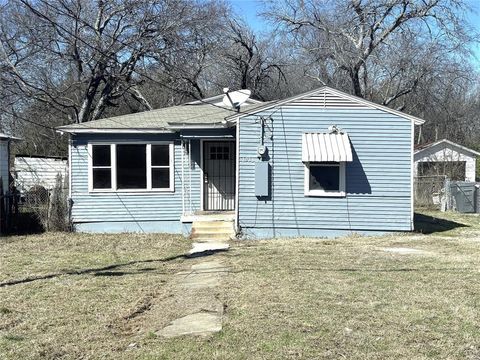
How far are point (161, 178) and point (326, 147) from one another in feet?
16.1

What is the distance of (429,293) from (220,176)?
9.25 meters

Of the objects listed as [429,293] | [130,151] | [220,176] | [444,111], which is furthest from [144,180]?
[444,111]

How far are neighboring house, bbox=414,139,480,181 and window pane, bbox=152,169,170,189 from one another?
19.4 meters

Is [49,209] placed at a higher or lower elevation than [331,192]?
lower

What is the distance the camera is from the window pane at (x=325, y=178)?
13.7 m

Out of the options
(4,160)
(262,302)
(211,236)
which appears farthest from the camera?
(4,160)

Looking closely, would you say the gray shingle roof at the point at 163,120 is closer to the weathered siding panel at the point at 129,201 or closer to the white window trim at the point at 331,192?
the weathered siding panel at the point at 129,201

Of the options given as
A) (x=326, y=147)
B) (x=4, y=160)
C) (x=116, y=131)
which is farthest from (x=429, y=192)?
(x=4, y=160)

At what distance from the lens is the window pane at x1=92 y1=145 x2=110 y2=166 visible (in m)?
14.9

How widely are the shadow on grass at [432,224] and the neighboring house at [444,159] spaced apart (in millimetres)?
11234

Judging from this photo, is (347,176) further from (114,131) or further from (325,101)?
(114,131)

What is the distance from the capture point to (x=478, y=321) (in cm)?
573

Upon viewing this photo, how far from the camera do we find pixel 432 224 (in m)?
17.0

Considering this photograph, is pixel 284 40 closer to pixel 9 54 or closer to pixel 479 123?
pixel 9 54
